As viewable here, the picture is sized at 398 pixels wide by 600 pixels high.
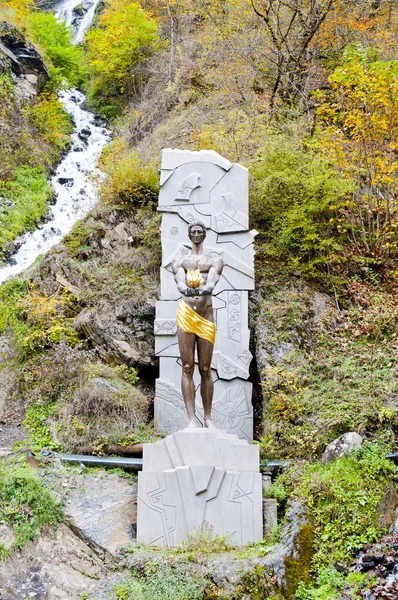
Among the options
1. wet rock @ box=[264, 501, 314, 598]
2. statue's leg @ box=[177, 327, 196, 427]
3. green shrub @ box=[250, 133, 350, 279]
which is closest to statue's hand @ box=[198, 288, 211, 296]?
statue's leg @ box=[177, 327, 196, 427]

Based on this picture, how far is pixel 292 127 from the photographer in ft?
40.0

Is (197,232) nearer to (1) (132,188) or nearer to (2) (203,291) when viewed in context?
(2) (203,291)

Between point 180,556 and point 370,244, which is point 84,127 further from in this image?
point 180,556

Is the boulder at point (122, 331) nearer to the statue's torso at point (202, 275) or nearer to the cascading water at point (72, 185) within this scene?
the statue's torso at point (202, 275)

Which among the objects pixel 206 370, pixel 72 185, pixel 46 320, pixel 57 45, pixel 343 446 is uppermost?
pixel 57 45

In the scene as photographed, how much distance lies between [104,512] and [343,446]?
2.76 meters

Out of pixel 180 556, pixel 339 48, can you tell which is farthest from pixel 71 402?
pixel 339 48

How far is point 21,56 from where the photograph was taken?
18109 millimetres

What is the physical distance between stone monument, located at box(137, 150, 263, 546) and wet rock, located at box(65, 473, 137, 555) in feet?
0.73

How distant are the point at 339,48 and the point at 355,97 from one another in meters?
6.08

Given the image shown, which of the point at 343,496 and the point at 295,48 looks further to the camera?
the point at 295,48

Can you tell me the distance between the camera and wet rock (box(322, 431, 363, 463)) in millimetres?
6664

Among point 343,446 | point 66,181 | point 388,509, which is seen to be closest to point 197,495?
point 343,446

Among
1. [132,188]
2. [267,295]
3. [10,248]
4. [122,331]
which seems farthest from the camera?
[10,248]
